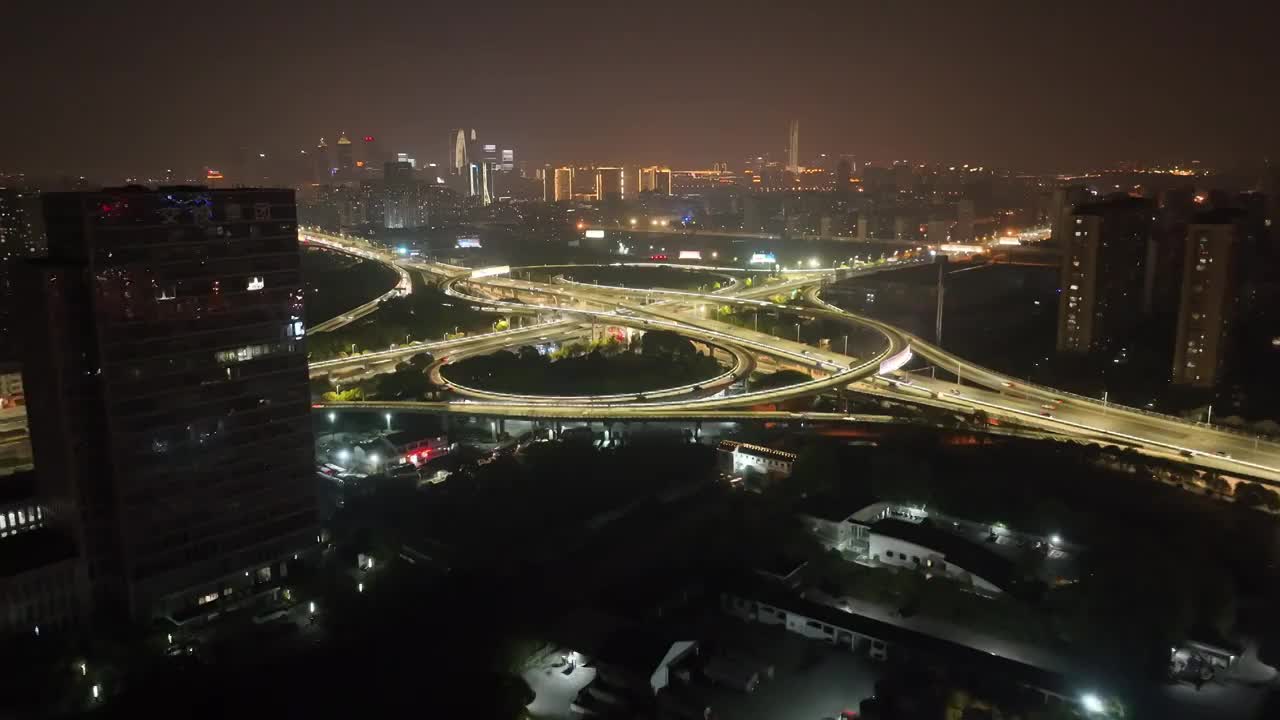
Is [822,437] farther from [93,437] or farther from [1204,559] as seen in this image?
[93,437]

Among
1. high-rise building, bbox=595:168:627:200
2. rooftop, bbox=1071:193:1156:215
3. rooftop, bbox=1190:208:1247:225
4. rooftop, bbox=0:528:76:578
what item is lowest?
rooftop, bbox=0:528:76:578

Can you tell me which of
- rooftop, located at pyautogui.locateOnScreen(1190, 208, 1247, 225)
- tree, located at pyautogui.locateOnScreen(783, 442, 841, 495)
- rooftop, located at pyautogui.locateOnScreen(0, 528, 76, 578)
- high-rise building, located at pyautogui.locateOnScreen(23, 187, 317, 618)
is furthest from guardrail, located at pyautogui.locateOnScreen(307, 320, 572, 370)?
rooftop, located at pyautogui.locateOnScreen(1190, 208, 1247, 225)

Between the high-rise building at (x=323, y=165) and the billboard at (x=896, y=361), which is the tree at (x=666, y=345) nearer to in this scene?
the billboard at (x=896, y=361)

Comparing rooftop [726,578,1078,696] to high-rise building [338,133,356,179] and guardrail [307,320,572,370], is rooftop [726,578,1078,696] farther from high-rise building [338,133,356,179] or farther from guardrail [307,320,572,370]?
high-rise building [338,133,356,179]

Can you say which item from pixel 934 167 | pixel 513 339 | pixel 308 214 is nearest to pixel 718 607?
pixel 513 339

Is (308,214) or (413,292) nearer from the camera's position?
(413,292)

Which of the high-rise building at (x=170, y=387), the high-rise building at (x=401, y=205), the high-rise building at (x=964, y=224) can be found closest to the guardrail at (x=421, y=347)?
the high-rise building at (x=170, y=387)
